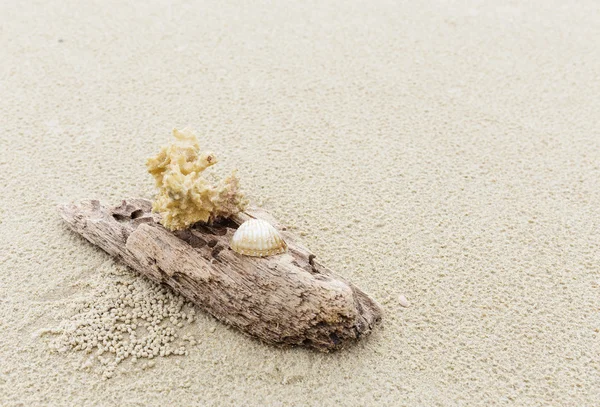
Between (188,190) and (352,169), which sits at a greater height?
(188,190)

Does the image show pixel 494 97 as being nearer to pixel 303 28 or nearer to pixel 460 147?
pixel 460 147

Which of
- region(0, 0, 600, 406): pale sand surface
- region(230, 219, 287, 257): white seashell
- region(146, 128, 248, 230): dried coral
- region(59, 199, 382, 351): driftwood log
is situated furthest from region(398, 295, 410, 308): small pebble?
region(146, 128, 248, 230): dried coral

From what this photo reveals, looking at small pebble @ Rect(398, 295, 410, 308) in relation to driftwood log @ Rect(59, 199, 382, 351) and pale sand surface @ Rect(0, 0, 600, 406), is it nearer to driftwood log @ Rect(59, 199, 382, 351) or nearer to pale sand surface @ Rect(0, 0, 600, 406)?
pale sand surface @ Rect(0, 0, 600, 406)

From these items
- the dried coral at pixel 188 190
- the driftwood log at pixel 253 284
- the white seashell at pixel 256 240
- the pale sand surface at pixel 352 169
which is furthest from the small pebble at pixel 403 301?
the dried coral at pixel 188 190

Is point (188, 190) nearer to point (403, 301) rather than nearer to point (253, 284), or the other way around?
point (253, 284)

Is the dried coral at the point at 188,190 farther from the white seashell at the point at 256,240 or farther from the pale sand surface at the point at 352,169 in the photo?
the pale sand surface at the point at 352,169

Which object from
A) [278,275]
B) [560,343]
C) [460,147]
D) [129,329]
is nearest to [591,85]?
[460,147]

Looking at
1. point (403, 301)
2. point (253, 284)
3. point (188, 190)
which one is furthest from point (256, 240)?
point (403, 301)
